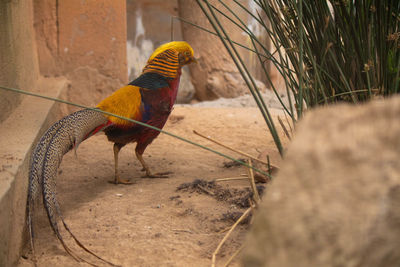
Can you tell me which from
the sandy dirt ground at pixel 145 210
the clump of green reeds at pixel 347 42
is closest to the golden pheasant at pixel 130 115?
the sandy dirt ground at pixel 145 210

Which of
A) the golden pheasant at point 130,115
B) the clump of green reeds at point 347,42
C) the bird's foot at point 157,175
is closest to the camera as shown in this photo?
the clump of green reeds at point 347,42

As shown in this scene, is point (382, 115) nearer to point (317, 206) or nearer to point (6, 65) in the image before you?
point (317, 206)

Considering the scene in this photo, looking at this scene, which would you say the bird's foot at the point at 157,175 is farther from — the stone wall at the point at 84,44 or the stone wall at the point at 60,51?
the stone wall at the point at 84,44

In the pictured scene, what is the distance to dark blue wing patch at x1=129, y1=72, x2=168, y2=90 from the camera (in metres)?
3.08

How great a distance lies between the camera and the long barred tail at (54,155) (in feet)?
5.45

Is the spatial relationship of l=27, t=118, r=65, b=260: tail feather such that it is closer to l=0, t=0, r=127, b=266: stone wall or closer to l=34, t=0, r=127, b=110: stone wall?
l=0, t=0, r=127, b=266: stone wall

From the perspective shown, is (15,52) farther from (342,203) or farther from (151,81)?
(342,203)

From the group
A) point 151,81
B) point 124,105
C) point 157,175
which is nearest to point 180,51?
point 151,81

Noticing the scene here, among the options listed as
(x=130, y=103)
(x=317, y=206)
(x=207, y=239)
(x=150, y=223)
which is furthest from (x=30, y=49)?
(x=317, y=206)

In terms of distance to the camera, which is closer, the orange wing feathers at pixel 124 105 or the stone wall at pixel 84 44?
the orange wing feathers at pixel 124 105

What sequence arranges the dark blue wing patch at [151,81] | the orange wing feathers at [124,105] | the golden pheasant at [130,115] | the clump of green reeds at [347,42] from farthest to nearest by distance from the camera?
the dark blue wing patch at [151,81] < the orange wing feathers at [124,105] < the golden pheasant at [130,115] < the clump of green reeds at [347,42]

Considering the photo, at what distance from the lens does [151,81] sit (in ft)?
10.2

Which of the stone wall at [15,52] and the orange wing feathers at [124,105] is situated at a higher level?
the stone wall at [15,52]

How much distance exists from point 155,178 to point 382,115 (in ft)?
8.60
